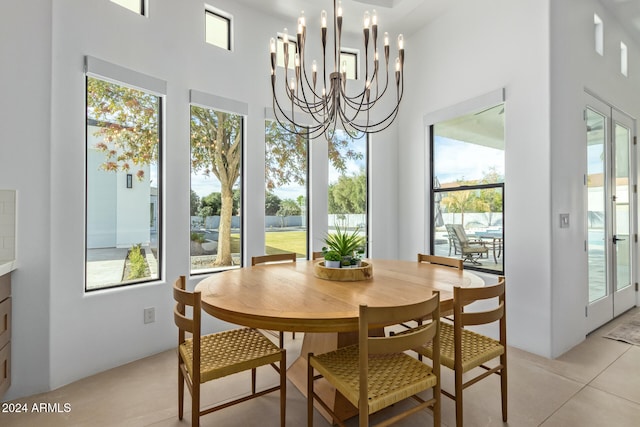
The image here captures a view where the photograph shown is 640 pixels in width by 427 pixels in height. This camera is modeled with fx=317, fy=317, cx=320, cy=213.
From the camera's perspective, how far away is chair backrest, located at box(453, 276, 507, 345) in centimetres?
159

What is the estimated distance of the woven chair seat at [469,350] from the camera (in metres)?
1.67

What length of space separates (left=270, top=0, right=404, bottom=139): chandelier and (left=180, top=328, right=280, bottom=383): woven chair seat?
1454 mm

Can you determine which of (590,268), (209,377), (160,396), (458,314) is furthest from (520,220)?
(160,396)

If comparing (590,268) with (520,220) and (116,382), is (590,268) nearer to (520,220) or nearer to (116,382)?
(520,220)

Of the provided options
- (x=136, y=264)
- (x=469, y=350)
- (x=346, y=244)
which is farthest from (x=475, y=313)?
(x=136, y=264)

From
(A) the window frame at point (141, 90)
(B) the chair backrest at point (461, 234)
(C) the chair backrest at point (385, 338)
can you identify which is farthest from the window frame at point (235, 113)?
(B) the chair backrest at point (461, 234)

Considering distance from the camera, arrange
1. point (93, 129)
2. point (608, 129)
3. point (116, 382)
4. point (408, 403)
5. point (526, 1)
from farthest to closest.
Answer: point (608, 129), point (526, 1), point (93, 129), point (116, 382), point (408, 403)

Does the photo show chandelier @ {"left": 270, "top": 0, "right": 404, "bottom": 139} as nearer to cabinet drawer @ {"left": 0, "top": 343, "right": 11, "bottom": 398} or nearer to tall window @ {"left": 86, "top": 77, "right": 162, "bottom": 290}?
tall window @ {"left": 86, "top": 77, "right": 162, "bottom": 290}

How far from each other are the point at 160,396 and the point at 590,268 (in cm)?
398

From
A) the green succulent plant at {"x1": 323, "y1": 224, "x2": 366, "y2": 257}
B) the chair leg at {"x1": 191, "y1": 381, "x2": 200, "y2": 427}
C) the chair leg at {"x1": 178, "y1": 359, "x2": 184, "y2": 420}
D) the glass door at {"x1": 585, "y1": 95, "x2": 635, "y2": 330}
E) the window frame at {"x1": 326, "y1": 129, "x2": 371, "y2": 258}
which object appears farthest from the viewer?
the window frame at {"x1": 326, "y1": 129, "x2": 371, "y2": 258}

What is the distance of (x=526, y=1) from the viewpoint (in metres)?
2.76

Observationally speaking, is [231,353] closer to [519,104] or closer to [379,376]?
[379,376]

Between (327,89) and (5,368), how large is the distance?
3.62 meters

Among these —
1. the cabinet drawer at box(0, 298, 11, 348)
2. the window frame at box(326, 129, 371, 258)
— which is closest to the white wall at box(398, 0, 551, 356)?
the window frame at box(326, 129, 371, 258)
